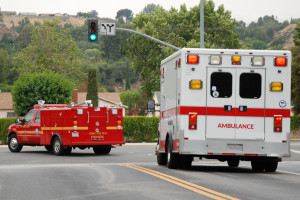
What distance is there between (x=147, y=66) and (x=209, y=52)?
190 ft

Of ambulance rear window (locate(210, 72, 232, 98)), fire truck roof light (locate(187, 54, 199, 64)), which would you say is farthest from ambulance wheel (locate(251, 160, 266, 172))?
fire truck roof light (locate(187, 54, 199, 64))

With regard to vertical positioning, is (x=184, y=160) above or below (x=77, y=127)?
below

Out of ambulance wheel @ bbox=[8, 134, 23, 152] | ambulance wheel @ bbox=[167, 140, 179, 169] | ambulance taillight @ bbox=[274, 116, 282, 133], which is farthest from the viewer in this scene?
ambulance wheel @ bbox=[8, 134, 23, 152]

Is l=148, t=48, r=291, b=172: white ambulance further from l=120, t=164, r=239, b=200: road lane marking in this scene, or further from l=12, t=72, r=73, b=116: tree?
l=12, t=72, r=73, b=116: tree

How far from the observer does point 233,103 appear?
17.0 metres

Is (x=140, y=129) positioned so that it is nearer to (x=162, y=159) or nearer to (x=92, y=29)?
(x=92, y=29)

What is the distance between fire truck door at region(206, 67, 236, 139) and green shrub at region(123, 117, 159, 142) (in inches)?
1181

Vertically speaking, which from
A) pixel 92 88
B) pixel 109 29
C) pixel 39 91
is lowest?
pixel 39 91

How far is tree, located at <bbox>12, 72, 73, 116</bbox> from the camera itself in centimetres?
7250

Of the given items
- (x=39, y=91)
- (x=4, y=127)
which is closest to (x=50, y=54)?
(x=39, y=91)

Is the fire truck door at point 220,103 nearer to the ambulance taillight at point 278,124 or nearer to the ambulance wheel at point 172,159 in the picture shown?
the ambulance taillight at point 278,124

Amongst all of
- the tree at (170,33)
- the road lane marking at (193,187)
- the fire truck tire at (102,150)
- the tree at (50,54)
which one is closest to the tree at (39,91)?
the tree at (170,33)

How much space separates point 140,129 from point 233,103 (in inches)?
1193

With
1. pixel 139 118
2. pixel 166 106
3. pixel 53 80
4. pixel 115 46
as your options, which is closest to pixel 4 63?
pixel 115 46
